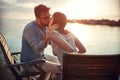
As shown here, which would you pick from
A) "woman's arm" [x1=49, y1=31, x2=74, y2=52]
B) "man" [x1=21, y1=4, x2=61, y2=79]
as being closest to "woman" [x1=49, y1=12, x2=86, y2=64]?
"woman's arm" [x1=49, y1=31, x2=74, y2=52]

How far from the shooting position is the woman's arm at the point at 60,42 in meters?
3.93

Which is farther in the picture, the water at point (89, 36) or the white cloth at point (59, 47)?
the water at point (89, 36)

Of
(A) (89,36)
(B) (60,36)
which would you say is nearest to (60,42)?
(B) (60,36)

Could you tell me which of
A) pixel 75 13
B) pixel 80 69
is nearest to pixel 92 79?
pixel 80 69

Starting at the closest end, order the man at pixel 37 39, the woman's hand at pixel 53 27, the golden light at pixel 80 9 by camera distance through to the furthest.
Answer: the woman's hand at pixel 53 27 < the man at pixel 37 39 < the golden light at pixel 80 9

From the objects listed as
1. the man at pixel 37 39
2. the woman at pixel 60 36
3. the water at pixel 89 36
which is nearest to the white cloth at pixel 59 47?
the woman at pixel 60 36

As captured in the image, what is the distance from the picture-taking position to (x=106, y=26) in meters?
5.48

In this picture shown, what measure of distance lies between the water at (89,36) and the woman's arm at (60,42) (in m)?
1.22

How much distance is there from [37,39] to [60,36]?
328 mm

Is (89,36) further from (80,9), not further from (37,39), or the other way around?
(37,39)

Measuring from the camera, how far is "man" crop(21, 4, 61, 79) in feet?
13.6

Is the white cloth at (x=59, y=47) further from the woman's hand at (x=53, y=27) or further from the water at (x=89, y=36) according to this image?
the water at (x=89, y=36)

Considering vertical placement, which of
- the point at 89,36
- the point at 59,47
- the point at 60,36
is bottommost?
the point at 89,36

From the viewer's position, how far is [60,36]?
395 centimetres
